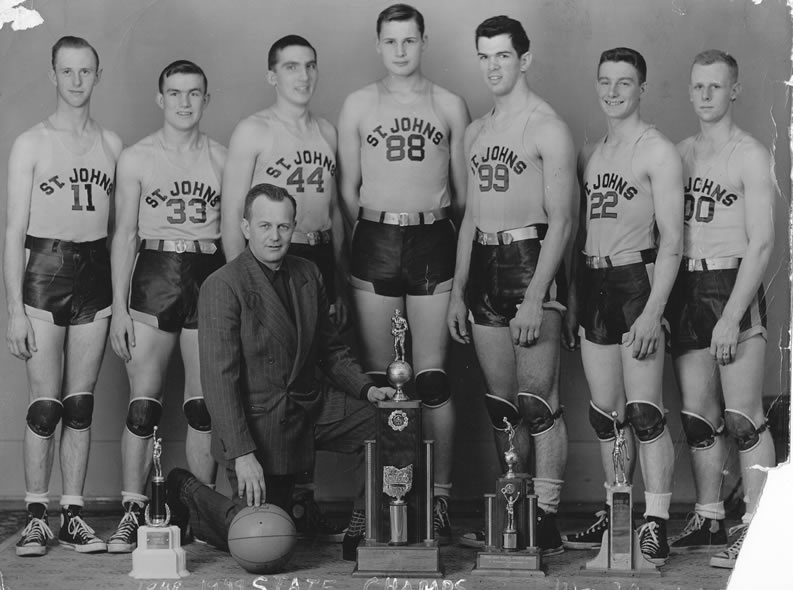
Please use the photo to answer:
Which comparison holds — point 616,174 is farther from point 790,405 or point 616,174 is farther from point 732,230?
point 790,405

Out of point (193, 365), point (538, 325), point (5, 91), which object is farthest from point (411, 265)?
point (5, 91)

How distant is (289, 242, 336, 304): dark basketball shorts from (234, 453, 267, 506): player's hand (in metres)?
0.96

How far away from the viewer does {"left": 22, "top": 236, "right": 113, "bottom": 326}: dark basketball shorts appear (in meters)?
6.27

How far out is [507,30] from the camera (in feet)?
20.5

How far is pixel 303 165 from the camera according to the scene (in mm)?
6379

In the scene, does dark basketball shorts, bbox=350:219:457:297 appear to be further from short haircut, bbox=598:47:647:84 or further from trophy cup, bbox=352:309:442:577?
short haircut, bbox=598:47:647:84

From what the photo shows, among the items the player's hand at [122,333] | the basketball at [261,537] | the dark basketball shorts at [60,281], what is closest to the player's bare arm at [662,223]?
the basketball at [261,537]

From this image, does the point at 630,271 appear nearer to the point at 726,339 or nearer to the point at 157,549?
the point at 726,339

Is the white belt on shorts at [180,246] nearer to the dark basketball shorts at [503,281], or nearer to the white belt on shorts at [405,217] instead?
the white belt on shorts at [405,217]

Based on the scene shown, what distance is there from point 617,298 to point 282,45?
72.4 inches

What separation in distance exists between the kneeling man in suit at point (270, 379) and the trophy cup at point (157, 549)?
207 millimetres

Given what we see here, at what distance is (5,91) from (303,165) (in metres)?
1.42

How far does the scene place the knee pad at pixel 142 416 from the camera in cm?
634

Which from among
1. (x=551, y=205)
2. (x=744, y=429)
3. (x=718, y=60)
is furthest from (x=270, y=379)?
(x=718, y=60)
